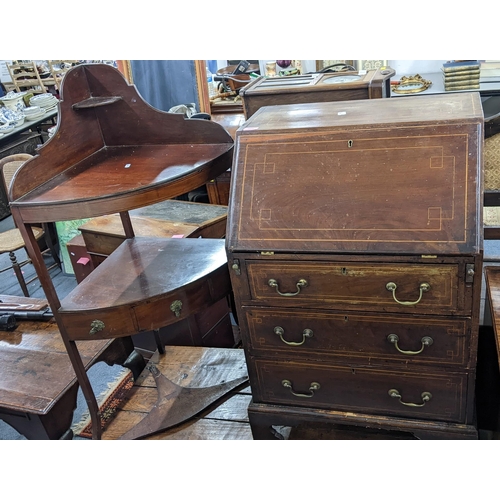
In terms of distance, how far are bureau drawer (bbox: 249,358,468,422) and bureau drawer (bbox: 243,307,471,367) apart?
6 cm

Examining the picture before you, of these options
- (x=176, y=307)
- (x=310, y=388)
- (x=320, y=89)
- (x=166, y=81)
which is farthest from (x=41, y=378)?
(x=166, y=81)

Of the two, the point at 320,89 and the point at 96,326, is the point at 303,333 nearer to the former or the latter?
the point at 96,326

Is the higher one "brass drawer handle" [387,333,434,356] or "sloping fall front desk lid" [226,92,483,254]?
"sloping fall front desk lid" [226,92,483,254]

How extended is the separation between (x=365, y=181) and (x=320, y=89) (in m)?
0.83

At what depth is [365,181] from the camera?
157cm

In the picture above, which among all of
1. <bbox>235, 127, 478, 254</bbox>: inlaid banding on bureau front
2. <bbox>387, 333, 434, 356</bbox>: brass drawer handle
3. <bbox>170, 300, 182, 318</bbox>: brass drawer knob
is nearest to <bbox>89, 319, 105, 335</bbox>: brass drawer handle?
<bbox>170, 300, 182, 318</bbox>: brass drawer knob

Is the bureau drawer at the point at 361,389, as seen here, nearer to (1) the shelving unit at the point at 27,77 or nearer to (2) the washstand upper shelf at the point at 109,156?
(2) the washstand upper shelf at the point at 109,156

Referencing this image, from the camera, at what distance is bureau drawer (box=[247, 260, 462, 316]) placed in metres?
1.52

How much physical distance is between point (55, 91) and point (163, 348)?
642 centimetres

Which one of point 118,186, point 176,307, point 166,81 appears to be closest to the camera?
point 118,186

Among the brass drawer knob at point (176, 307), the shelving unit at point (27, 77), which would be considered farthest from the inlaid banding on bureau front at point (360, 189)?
the shelving unit at point (27, 77)

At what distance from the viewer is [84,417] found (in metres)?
2.84

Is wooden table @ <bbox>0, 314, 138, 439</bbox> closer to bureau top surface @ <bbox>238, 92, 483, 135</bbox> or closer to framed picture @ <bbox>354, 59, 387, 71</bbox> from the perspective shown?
bureau top surface @ <bbox>238, 92, 483, 135</bbox>

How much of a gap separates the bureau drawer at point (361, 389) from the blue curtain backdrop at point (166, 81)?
2.95m
